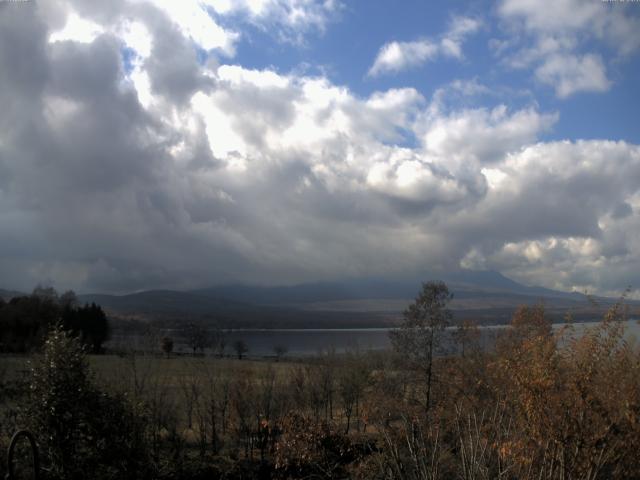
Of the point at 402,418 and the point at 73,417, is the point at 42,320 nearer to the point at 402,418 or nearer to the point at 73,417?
the point at 73,417

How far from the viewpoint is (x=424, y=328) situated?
1292 inches

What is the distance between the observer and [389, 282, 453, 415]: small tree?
32500mm

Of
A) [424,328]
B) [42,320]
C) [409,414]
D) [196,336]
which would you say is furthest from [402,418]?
[196,336]

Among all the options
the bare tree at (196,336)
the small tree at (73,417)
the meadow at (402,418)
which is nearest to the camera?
the meadow at (402,418)

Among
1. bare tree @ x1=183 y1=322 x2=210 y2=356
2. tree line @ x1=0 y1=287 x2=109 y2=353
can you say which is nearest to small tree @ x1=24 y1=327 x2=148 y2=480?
tree line @ x1=0 y1=287 x2=109 y2=353

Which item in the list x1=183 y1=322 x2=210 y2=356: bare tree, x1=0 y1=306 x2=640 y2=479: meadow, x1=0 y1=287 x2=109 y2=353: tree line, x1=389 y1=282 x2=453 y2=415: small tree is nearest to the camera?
x1=0 y1=306 x2=640 y2=479: meadow

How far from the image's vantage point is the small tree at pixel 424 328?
32.5m

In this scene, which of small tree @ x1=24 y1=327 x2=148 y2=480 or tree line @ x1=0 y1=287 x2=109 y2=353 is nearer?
small tree @ x1=24 y1=327 x2=148 y2=480

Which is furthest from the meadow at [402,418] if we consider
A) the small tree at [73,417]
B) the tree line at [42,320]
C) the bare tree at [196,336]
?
the bare tree at [196,336]

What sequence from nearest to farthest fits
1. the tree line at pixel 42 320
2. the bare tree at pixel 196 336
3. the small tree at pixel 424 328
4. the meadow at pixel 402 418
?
the meadow at pixel 402 418 → the small tree at pixel 424 328 → the tree line at pixel 42 320 → the bare tree at pixel 196 336

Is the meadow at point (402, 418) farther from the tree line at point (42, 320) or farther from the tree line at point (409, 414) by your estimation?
the tree line at point (42, 320)

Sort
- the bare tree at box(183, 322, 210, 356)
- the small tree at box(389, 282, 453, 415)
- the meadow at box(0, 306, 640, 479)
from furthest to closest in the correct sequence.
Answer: the bare tree at box(183, 322, 210, 356) → the small tree at box(389, 282, 453, 415) → the meadow at box(0, 306, 640, 479)

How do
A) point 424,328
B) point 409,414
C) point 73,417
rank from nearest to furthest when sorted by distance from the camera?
1. point 73,417
2. point 409,414
3. point 424,328

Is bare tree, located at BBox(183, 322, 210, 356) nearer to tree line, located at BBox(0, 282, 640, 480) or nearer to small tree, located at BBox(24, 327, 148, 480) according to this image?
tree line, located at BBox(0, 282, 640, 480)
